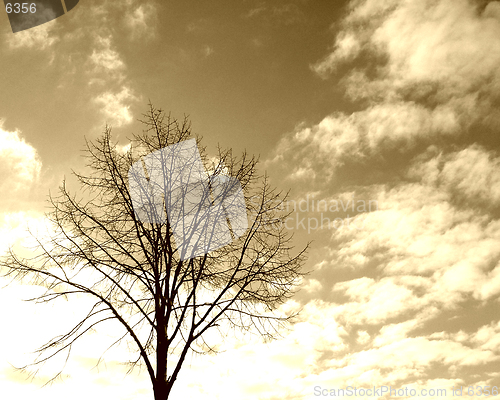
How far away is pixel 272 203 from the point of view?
832 centimetres

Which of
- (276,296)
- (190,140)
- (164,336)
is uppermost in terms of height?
(190,140)

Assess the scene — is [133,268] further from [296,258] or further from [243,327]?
[296,258]

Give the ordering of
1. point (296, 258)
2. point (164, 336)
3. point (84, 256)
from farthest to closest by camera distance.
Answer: point (296, 258) < point (84, 256) < point (164, 336)

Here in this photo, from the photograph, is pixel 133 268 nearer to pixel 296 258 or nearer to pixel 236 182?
pixel 236 182

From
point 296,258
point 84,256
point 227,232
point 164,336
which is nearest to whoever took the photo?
point 164,336

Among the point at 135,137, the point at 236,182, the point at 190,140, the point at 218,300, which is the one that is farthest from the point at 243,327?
the point at 135,137

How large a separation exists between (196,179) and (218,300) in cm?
275

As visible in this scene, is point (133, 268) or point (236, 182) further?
point (236, 182)

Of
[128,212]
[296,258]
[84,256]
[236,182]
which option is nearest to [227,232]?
[236,182]

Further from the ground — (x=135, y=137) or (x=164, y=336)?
(x=135, y=137)

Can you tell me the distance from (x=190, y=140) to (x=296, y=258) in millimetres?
3748

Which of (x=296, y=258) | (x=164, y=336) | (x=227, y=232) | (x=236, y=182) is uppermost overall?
(x=236, y=182)

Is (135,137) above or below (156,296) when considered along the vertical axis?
above

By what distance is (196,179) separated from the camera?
827 cm
